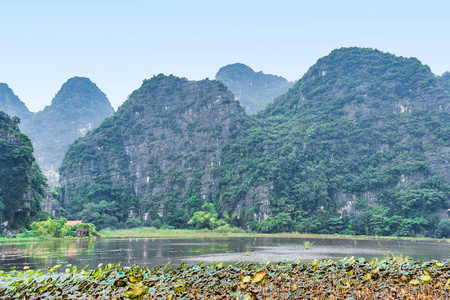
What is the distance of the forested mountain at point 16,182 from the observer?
180 ft

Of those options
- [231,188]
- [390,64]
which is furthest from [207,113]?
[390,64]

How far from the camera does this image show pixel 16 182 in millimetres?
56375

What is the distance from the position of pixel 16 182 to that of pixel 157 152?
54074mm

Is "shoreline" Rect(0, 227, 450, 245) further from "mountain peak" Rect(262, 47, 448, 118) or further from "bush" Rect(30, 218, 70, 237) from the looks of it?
"mountain peak" Rect(262, 47, 448, 118)

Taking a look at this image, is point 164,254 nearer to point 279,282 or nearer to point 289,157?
point 279,282

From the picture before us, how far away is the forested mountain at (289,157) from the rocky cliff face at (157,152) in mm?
337

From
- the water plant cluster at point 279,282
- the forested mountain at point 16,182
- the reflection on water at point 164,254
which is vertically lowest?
the reflection on water at point 164,254

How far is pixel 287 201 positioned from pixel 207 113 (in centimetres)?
4080

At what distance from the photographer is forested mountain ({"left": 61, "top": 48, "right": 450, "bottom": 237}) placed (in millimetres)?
77062

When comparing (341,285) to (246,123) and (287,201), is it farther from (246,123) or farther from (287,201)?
(246,123)

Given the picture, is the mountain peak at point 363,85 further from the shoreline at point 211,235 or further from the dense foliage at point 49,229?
the dense foliage at point 49,229

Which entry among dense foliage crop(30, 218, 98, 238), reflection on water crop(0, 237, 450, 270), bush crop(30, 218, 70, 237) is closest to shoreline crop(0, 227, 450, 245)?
dense foliage crop(30, 218, 98, 238)

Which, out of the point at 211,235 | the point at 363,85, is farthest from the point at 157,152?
the point at 363,85

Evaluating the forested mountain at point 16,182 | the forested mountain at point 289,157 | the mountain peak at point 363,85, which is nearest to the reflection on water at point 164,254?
the forested mountain at point 16,182
